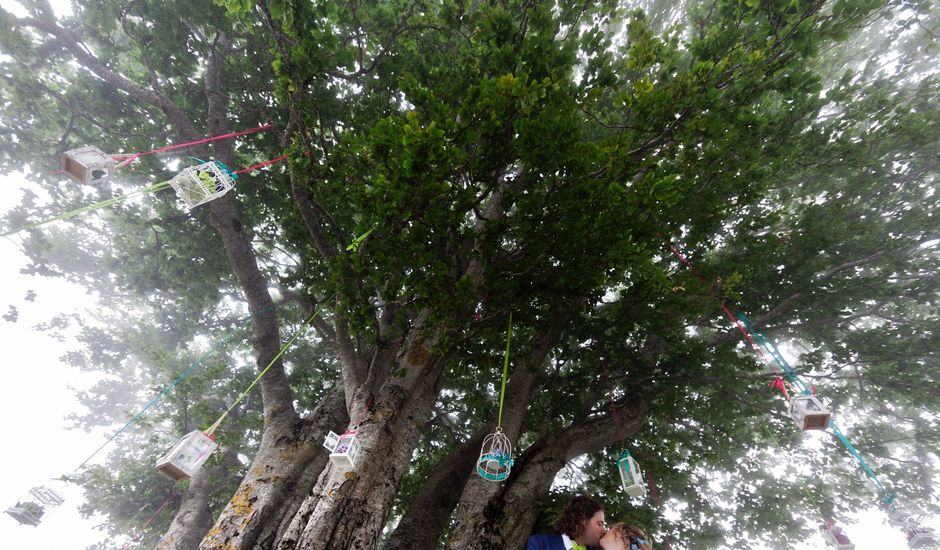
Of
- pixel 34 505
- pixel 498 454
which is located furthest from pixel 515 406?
pixel 34 505

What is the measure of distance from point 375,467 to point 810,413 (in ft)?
14.0

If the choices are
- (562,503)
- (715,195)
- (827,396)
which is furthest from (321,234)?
(827,396)

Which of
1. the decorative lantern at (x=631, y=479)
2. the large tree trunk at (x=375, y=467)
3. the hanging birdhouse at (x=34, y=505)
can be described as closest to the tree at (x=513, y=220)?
the large tree trunk at (x=375, y=467)

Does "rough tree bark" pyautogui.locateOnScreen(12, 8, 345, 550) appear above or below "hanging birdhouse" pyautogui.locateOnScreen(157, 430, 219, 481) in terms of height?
above

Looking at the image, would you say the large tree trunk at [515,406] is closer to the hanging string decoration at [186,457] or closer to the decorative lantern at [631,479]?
the decorative lantern at [631,479]

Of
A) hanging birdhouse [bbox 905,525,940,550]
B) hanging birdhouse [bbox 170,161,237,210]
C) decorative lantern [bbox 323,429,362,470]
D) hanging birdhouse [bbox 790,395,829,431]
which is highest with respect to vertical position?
hanging birdhouse [bbox 905,525,940,550]

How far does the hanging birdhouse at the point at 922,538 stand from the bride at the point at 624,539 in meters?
5.36

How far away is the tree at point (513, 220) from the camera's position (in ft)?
11.7

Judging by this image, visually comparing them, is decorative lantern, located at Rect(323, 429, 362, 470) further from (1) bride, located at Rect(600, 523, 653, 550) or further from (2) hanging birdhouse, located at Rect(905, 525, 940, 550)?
(2) hanging birdhouse, located at Rect(905, 525, 940, 550)

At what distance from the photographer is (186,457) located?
3.17 metres

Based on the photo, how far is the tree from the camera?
3566 millimetres

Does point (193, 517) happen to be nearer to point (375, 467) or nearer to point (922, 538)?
point (375, 467)

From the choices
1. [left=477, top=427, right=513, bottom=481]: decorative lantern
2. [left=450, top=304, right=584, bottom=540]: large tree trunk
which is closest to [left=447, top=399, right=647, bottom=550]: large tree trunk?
[left=450, top=304, right=584, bottom=540]: large tree trunk

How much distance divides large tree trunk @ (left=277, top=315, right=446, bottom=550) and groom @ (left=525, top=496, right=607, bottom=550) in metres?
1.71
